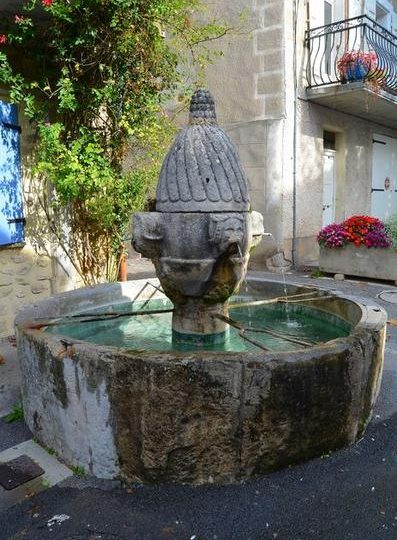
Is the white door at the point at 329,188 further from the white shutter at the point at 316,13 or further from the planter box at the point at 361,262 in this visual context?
the white shutter at the point at 316,13

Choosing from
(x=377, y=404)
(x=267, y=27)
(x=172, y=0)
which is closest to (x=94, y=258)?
(x=172, y=0)

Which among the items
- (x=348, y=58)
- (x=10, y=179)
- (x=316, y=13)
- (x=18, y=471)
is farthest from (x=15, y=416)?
(x=316, y=13)

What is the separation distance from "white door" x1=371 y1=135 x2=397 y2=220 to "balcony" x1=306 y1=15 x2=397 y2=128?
127cm

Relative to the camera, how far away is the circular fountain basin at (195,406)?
Answer: 2025mm

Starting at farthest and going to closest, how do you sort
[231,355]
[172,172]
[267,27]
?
[267,27]
[172,172]
[231,355]

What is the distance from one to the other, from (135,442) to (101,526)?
351 millimetres

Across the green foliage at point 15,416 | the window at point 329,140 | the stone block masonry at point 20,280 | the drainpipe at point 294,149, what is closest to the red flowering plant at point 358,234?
the drainpipe at point 294,149

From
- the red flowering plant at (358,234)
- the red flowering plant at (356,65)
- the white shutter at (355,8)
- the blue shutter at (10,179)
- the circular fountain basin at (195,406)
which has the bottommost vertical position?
the circular fountain basin at (195,406)

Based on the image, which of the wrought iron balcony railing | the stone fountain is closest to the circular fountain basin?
the stone fountain

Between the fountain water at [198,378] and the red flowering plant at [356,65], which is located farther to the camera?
the red flowering plant at [356,65]

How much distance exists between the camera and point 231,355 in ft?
6.74

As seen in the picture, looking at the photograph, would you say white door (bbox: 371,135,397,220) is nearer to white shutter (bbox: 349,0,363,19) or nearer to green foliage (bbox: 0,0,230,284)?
white shutter (bbox: 349,0,363,19)

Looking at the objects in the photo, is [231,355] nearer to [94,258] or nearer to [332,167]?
[94,258]

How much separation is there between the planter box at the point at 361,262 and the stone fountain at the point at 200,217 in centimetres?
509
